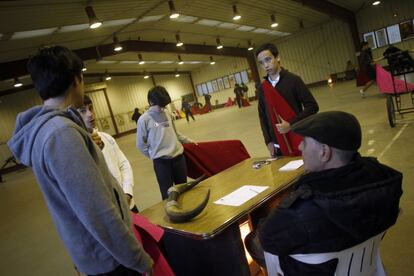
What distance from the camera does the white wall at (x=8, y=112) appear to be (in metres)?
16.9

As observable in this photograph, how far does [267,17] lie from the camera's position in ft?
47.9

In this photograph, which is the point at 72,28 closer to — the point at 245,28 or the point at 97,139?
the point at 245,28

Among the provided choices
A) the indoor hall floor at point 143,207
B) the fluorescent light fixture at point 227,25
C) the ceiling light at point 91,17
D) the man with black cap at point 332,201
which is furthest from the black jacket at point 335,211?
the fluorescent light fixture at point 227,25

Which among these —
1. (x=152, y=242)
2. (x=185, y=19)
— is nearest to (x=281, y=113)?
(x=152, y=242)

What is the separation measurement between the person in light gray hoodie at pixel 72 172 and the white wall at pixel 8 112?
17.8m

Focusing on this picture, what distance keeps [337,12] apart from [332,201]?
53.7 ft

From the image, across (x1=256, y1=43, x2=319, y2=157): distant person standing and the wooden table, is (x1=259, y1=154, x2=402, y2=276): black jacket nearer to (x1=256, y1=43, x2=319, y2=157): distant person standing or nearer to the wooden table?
the wooden table

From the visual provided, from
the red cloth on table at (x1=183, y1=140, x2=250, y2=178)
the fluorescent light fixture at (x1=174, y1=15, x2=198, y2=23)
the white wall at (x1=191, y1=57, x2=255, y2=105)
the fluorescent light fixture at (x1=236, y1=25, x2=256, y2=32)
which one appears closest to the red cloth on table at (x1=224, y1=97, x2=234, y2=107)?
the white wall at (x1=191, y1=57, x2=255, y2=105)

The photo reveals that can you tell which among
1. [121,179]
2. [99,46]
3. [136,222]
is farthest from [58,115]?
[99,46]

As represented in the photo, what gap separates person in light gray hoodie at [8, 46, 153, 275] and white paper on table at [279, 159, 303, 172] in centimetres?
138

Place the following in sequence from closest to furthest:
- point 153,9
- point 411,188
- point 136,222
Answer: point 136,222
point 411,188
point 153,9

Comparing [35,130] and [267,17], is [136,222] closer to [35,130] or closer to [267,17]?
[35,130]

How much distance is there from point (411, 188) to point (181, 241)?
2.49 m

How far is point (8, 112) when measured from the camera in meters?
17.3
